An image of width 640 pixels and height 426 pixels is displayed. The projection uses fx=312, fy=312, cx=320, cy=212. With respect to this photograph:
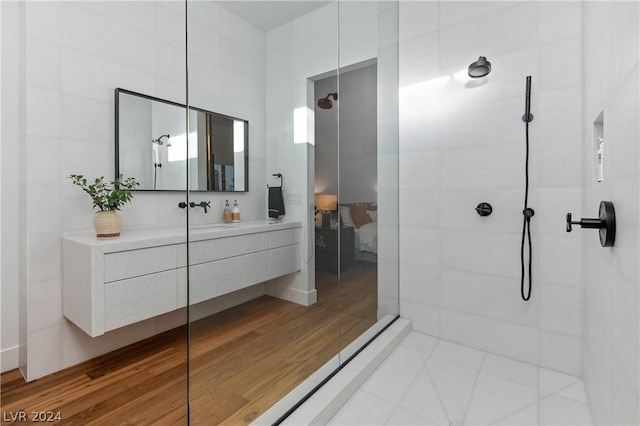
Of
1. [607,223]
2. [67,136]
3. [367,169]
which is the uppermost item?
[67,136]

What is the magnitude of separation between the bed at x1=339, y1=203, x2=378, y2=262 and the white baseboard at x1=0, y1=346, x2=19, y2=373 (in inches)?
82.0

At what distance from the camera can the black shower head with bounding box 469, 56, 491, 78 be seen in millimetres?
1690

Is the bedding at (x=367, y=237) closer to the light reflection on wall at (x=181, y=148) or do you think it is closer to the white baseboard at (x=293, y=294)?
the white baseboard at (x=293, y=294)

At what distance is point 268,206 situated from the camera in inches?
52.1

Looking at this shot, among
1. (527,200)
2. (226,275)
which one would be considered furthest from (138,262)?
(527,200)

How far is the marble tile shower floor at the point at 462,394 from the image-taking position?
1.31 meters

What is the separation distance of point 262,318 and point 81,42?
1.99 metres

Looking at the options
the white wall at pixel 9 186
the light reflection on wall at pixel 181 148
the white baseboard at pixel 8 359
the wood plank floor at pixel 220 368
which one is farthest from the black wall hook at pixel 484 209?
the white baseboard at pixel 8 359

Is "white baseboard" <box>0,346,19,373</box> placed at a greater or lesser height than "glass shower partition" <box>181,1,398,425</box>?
lesser

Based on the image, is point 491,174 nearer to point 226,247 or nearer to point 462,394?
point 462,394

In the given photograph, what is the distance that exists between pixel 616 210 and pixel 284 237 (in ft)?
3.66

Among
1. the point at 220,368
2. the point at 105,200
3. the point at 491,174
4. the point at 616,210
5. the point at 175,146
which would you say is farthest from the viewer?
the point at 105,200

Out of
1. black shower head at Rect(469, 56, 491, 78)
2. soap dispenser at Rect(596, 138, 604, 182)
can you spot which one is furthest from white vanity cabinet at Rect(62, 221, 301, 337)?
black shower head at Rect(469, 56, 491, 78)

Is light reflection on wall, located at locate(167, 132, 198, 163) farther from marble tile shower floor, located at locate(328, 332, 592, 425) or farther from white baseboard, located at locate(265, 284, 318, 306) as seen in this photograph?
marble tile shower floor, located at locate(328, 332, 592, 425)
